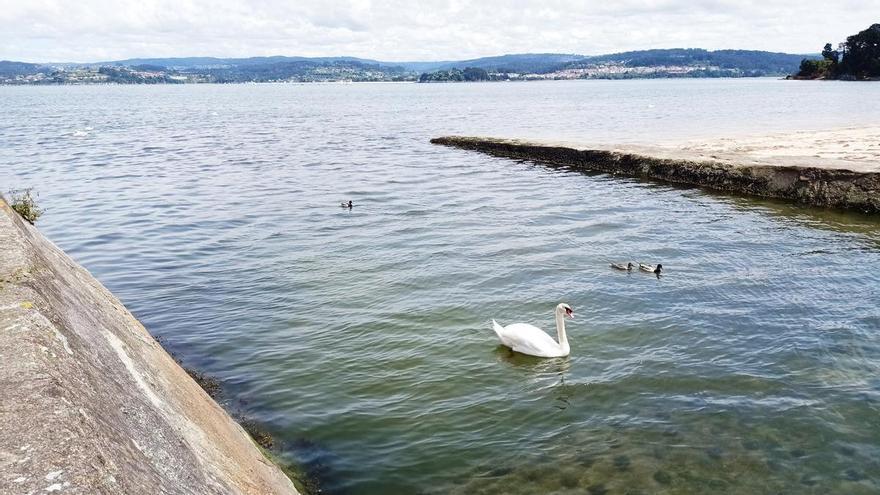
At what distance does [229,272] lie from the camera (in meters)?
16.6

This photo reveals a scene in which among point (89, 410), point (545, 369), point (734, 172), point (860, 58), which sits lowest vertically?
point (545, 369)

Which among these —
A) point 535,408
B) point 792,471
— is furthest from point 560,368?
point 792,471

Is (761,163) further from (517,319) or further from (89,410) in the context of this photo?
(89,410)

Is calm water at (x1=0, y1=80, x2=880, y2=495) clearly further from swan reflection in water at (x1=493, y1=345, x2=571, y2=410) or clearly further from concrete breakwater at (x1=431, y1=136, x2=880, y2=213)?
concrete breakwater at (x1=431, y1=136, x2=880, y2=213)

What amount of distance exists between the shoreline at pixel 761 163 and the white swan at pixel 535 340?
560 inches

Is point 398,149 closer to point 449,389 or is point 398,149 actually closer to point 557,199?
point 557,199

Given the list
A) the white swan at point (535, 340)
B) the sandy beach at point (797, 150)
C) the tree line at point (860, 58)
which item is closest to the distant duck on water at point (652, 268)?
the white swan at point (535, 340)

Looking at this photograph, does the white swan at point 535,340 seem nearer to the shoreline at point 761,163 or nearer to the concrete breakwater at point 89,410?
the concrete breakwater at point 89,410

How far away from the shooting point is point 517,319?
524 inches

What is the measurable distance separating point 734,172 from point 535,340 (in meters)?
17.0

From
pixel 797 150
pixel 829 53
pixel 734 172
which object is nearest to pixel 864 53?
pixel 829 53

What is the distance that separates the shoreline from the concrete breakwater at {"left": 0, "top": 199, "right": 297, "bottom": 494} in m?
20.7

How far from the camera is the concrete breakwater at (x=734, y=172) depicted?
818 inches

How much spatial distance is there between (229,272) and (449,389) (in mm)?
8420
